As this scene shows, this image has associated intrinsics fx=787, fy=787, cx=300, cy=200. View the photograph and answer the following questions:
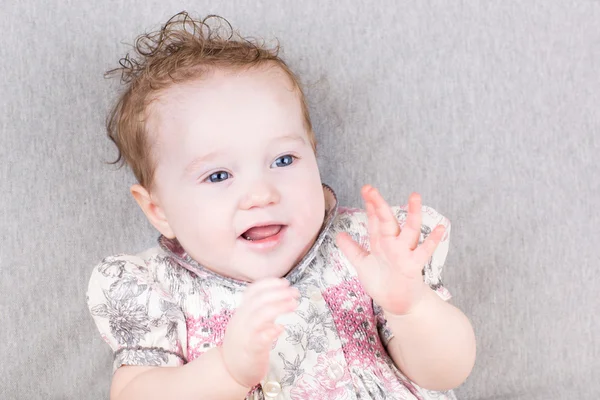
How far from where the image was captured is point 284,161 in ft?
3.87

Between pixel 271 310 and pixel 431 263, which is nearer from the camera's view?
pixel 271 310

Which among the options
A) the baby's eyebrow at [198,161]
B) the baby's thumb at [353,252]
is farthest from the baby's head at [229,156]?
the baby's thumb at [353,252]

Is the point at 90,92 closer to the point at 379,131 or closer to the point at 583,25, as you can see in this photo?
the point at 379,131

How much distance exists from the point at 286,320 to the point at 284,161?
239 millimetres

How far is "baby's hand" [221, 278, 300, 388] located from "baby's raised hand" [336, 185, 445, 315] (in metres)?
0.11

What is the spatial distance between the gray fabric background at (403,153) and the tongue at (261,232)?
0.28 meters

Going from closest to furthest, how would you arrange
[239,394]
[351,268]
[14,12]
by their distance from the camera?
1. [239,394]
2. [351,268]
3. [14,12]

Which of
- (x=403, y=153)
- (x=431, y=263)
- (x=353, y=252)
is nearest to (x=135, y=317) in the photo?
(x=353, y=252)

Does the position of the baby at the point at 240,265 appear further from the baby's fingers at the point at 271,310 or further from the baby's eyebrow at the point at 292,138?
the baby's fingers at the point at 271,310

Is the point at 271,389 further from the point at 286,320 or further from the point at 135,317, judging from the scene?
the point at 135,317

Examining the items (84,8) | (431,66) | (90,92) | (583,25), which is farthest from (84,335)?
(583,25)

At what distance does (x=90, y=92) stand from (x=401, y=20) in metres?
0.56

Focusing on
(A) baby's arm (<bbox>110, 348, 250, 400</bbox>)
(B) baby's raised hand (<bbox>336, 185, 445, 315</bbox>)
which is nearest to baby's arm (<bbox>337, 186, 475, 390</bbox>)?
(B) baby's raised hand (<bbox>336, 185, 445, 315</bbox>)

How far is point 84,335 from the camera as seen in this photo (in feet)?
4.49
